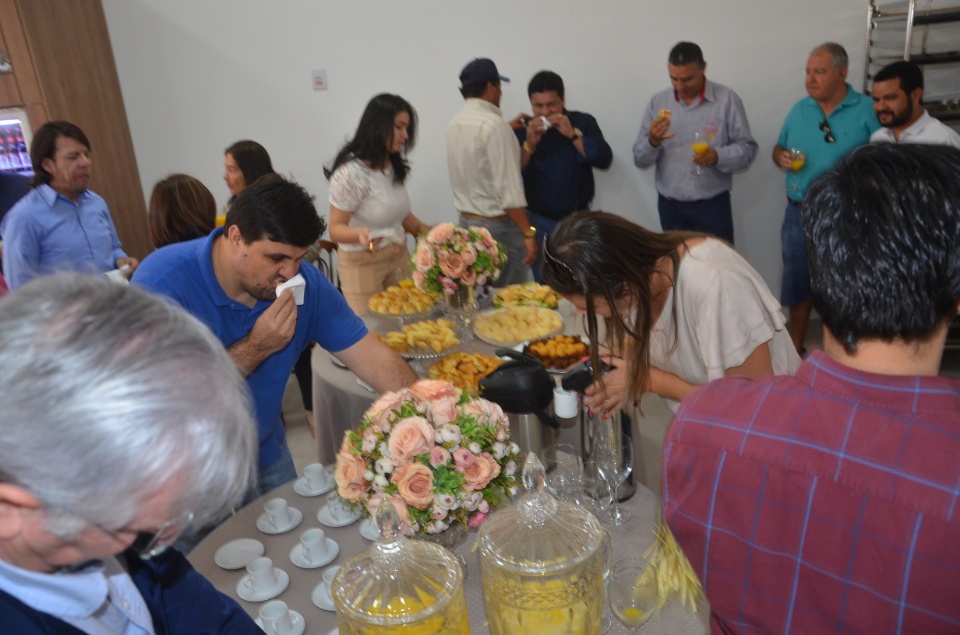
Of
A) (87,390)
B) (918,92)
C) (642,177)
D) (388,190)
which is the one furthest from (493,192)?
(87,390)

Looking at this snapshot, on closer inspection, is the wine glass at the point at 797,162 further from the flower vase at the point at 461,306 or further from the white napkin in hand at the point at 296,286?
the white napkin in hand at the point at 296,286

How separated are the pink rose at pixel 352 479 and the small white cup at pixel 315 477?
0.41 metres

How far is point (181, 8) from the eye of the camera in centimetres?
481

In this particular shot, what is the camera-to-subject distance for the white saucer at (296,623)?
1.29 m

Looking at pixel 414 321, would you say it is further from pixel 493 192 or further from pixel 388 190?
pixel 493 192

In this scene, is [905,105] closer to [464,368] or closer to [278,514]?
[464,368]

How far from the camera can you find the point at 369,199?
136 inches

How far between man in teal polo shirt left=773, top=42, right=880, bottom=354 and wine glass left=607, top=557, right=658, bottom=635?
3184mm

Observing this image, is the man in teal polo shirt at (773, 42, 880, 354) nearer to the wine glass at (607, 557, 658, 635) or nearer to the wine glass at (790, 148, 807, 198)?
the wine glass at (790, 148, 807, 198)

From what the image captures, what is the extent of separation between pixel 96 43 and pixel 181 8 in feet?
1.98

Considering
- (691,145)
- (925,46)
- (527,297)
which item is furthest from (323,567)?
(925,46)

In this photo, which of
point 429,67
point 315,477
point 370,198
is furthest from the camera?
point 429,67

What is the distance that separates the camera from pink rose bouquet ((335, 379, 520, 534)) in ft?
4.17

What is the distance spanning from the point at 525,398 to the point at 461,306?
1.11m
